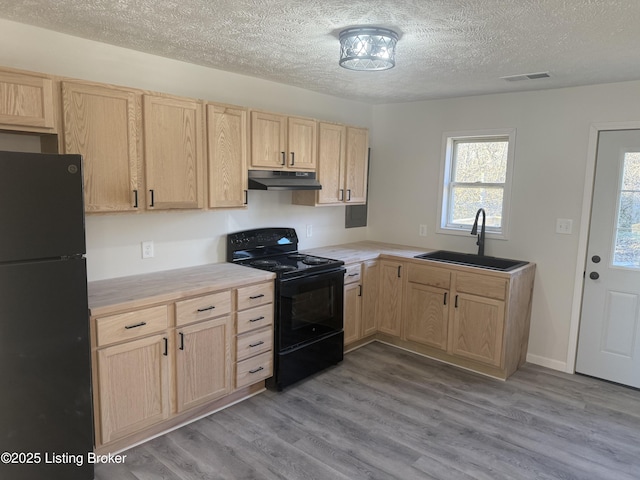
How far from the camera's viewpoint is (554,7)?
1940 mm

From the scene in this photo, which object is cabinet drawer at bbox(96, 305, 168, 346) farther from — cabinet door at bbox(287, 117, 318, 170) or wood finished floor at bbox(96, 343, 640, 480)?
cabinet door at bbox(287, 117, 318, 170)

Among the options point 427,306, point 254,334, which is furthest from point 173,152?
point 427,306

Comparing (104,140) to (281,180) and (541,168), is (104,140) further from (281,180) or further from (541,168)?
(541,168)

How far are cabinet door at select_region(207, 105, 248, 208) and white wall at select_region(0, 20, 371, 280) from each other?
33 centimetres

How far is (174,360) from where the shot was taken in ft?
8.68

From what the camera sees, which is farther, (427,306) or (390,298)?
(390,298)

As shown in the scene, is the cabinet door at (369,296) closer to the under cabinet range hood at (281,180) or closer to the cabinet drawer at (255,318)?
the under cabinet range hood at (281,180)

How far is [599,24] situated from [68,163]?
8.76 feet

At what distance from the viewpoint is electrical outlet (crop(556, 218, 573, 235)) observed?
11.8 ft

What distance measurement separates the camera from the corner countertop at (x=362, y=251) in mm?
3926

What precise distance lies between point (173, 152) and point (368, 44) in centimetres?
139

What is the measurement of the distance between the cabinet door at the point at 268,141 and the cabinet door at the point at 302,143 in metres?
0.07

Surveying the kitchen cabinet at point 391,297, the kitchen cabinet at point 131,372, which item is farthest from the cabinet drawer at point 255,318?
the kitchen cabinet at point 391,297

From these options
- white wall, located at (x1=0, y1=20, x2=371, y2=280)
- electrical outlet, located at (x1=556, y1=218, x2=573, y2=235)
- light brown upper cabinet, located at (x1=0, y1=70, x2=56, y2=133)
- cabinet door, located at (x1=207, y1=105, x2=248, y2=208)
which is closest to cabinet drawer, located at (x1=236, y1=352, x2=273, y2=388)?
white wall, located at (x1=0, y1=20, x2=371, y2=280)
